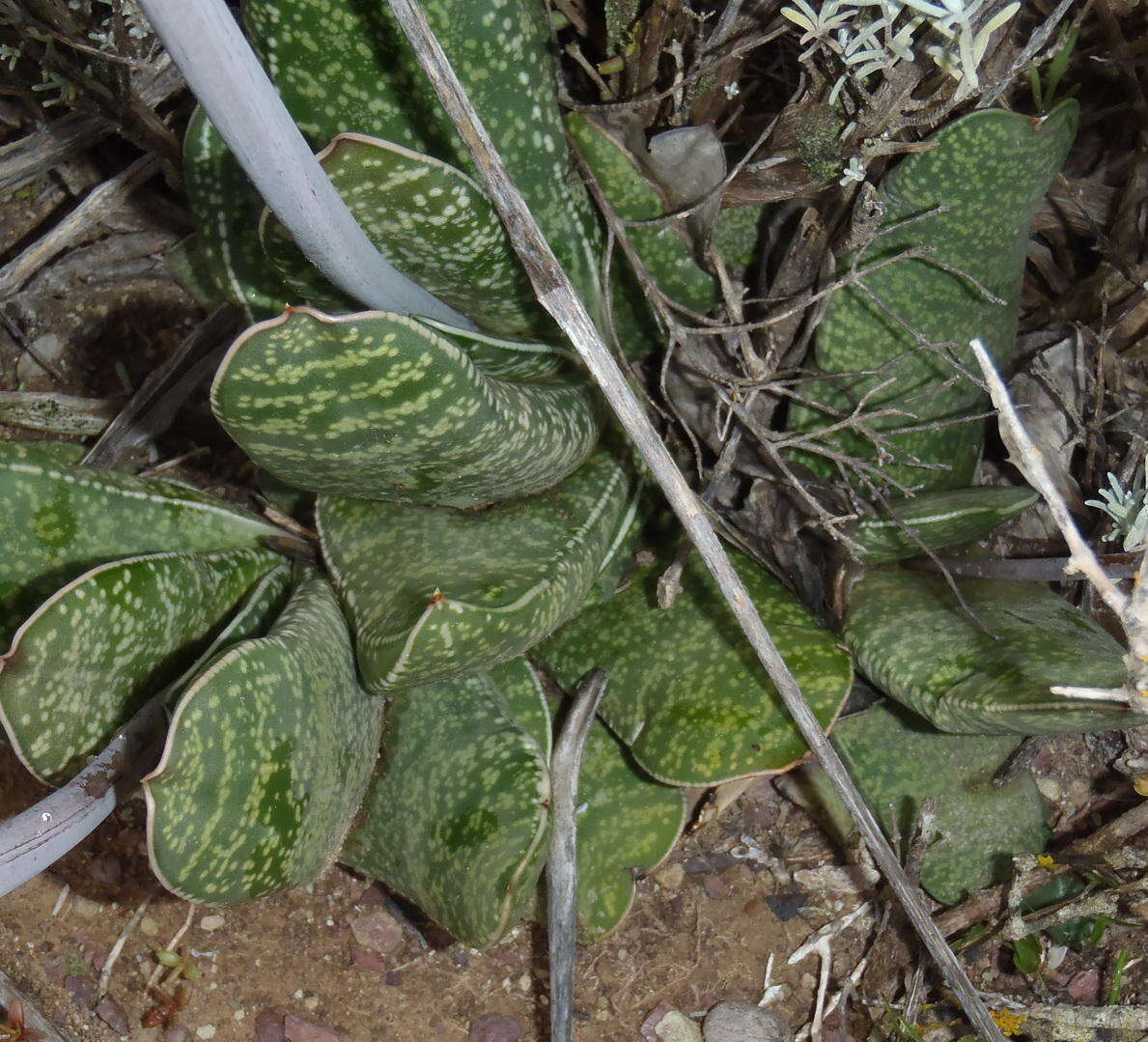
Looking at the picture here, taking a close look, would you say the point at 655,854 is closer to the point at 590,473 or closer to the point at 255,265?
the point at 590,473

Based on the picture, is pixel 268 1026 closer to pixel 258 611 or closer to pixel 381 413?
pixel 258 611

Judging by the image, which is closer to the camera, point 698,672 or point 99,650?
point 99,650

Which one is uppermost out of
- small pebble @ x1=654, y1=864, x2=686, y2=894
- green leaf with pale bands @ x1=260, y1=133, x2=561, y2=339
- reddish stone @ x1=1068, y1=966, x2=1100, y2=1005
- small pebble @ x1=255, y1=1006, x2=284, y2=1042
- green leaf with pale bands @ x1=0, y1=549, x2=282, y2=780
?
green leaf with pale bands @ x1=260, y1=133, x2=561, y2=339

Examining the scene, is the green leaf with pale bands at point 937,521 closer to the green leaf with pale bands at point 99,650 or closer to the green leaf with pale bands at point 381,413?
Result: the green leaf with pale bands at point 381,413

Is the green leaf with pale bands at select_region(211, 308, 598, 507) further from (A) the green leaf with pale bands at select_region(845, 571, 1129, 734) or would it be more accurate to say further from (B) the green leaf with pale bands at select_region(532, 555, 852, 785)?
(A) the green leaf with pale bands at select_region(845, 571, 1129, 734)

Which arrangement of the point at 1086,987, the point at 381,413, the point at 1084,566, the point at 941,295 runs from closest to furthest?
the point at 1084,566 → the point at 381,413 → the point at 941,295 → the point at 1086,987

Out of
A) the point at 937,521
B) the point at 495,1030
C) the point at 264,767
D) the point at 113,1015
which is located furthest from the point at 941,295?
the point at 113,1015

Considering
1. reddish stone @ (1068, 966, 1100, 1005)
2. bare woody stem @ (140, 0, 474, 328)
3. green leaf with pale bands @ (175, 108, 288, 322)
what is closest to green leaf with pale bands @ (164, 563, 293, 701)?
green leaf with pale bands @ (175, 108, 288, 322)

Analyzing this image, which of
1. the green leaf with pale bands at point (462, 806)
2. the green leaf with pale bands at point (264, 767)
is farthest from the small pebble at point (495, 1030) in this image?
the green leaf with pale bands at point (264, 767)
